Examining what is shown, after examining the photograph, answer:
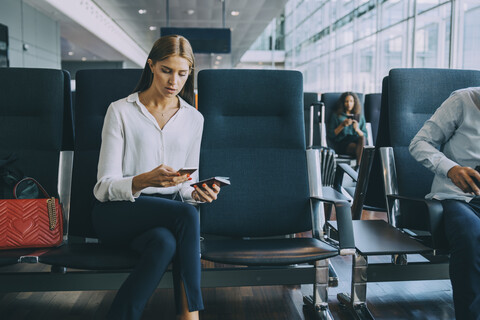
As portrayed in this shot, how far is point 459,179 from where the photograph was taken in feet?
5.40

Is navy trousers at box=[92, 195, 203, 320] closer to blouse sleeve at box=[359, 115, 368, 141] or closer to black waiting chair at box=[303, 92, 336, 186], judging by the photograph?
black waiting chair at box=[303, 92, 336, 186]

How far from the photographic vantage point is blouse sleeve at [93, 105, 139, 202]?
1.49 m

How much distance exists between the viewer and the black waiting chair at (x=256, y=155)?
1.91 m

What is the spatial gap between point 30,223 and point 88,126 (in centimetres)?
50

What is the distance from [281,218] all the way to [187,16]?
423 inches

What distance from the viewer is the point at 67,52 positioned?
16.3 meters

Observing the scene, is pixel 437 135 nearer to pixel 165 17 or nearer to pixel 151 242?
pixel 151 242

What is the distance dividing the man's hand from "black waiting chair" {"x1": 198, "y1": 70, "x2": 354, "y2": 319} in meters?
0.52

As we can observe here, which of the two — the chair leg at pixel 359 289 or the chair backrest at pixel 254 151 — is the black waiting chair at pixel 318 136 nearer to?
the chair backrest at pixel 254 151

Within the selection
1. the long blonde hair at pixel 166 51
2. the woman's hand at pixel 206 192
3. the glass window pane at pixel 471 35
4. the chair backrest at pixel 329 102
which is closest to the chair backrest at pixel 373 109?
the chair backrest at pixel 329 102

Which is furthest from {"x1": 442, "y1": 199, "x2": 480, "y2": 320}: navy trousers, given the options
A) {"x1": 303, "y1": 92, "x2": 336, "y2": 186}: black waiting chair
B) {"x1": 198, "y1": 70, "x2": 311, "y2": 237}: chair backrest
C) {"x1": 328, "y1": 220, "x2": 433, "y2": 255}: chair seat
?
{"x1": 303, "y1": 92, "x2": 336, "y2": 186}: black waiting chair

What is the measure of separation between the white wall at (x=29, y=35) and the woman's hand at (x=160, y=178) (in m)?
7.13

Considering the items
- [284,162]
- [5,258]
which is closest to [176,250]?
[5,258]

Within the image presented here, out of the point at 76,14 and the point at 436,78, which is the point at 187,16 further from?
the point at 436,78
